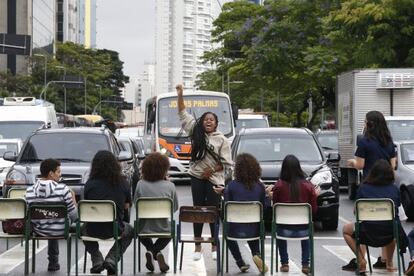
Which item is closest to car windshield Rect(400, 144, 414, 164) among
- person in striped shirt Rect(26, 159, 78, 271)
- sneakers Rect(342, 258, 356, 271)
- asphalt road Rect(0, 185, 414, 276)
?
asphalt road Rect(0, 185, 414, 276)

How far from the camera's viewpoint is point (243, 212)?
10.5 meters

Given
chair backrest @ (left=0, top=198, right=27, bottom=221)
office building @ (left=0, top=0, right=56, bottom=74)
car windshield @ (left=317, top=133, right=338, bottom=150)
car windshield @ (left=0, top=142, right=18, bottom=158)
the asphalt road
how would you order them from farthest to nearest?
office building @ (left=0, top=0, right=56, bottom=74) → car windshield @ (left=317, top=133, right=338, bottom=150) → car windshield @ (left=0, top=142, right=18, bottom=158) → the asphalt road → chair backrest @ (left=0, top=198, right=27, bottom=221)

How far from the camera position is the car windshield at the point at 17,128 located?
88.2ft

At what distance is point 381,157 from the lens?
12008 mm

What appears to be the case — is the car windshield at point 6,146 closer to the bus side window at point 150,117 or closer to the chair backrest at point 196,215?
the bus side window at point 150,117

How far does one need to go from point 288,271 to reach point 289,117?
6553cm

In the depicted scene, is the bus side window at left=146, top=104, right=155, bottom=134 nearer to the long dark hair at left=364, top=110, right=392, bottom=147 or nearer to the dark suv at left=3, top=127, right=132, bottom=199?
the dark suv at left=3, top=127, right=132, bottom=199

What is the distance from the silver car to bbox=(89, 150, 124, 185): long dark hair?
7.47m

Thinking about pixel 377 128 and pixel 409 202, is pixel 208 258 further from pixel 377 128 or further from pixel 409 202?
pixel 409 202

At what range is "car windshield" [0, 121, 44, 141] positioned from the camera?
26891 millimetres

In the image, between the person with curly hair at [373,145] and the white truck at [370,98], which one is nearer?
the person with curly hair at [373,145]

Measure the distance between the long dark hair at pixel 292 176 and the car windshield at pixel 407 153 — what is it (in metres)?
7.42

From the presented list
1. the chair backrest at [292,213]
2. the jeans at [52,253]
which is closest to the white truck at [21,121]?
the jeans at [52,253]

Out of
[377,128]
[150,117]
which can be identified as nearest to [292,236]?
[377,128]
